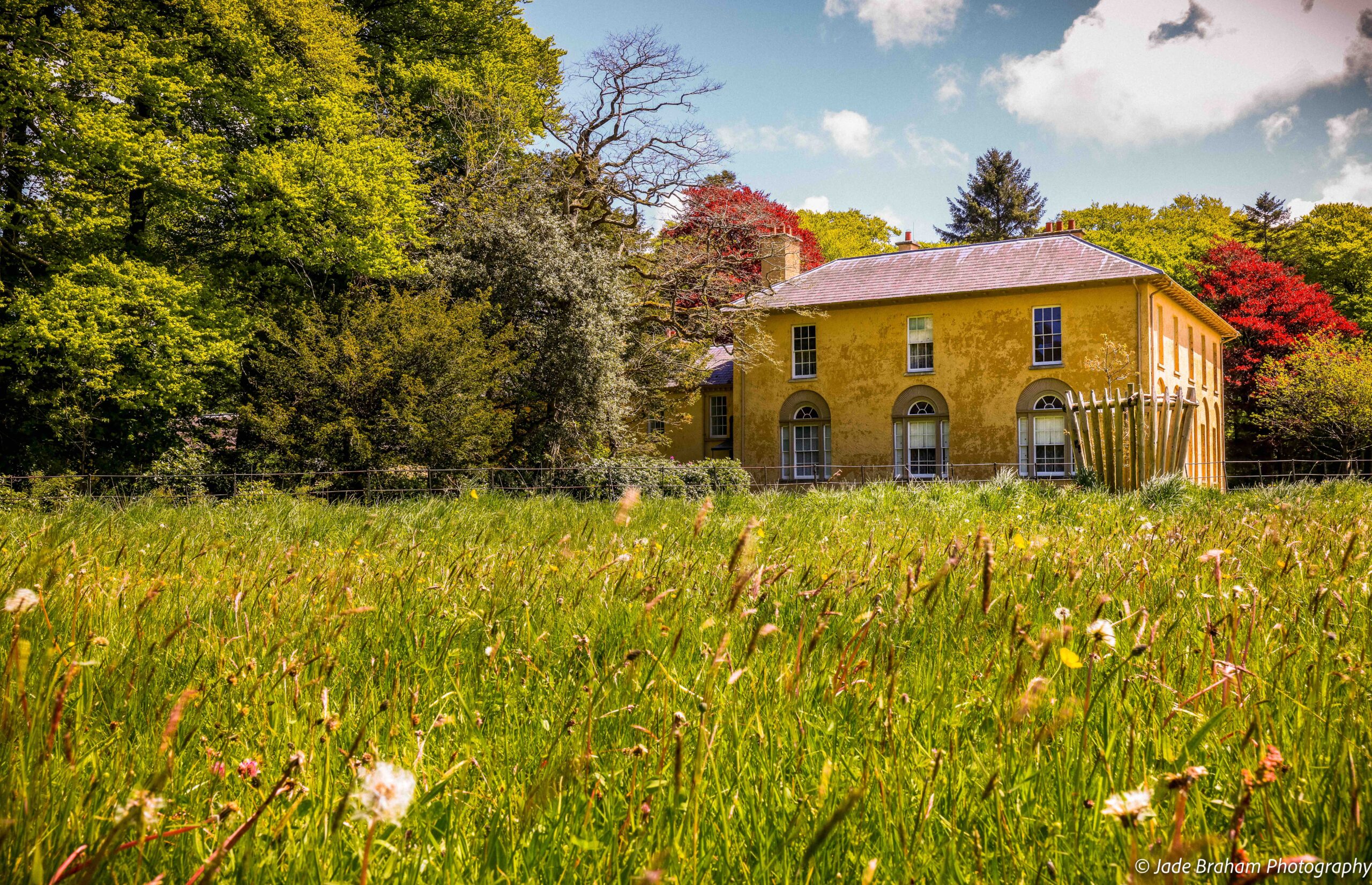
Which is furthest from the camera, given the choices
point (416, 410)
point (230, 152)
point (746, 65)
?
point (230, 152)

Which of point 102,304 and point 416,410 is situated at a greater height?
point 102,304

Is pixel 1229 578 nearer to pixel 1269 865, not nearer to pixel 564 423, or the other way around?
pixel 1269 865

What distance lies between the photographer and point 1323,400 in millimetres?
33281

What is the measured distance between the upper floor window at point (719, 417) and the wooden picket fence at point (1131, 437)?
21911 millimetres

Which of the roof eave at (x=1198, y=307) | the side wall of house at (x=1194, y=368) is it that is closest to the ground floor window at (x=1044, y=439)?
the side wall of house at (x=1194, y=368)

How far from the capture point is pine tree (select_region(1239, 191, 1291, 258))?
49.8 m

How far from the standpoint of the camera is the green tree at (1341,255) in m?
44.0

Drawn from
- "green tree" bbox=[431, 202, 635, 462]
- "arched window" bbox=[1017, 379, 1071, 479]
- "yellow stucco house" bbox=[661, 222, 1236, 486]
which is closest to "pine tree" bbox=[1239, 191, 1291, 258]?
"yellow stucco house" bbox=[661, 222, 1236, 486]

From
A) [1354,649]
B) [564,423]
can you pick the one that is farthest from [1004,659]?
[564,423]

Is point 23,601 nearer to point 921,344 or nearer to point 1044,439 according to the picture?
point 1044,439

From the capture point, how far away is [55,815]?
1420 millimetres

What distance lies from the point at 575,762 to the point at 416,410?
→ 17.0 m

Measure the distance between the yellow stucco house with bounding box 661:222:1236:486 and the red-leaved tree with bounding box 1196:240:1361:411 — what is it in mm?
6533

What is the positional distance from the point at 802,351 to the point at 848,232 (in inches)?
1271
